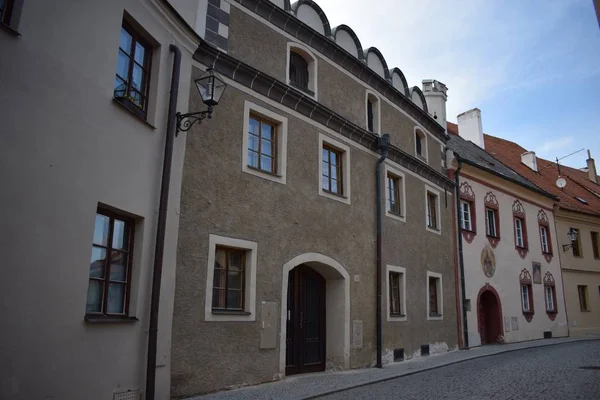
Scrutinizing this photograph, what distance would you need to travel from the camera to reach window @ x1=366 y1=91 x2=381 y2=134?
50.9 feet

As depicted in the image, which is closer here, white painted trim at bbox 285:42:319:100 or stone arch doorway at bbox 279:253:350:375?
stone arch doorway at bbox 279:253:350:375

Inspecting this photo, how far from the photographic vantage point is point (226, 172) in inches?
402

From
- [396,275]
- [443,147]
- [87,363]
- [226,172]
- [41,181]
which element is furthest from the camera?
[443,147]

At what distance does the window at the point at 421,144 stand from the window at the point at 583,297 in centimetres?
1463

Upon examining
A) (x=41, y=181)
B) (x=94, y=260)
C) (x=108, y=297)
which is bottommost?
(x=108, y=297)

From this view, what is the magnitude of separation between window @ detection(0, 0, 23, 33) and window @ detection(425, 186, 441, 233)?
14144 millimetres

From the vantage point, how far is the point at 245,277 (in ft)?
34.3

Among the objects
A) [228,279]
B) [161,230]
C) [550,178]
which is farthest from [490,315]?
[161,230]

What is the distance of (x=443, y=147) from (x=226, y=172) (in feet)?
40.0

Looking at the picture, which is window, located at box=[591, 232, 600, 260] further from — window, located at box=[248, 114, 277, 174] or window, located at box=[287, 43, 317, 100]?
window, located at box=[248, 114, 277, 174]

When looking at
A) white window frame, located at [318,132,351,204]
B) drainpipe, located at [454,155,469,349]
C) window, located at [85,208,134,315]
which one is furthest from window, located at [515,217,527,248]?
window, located at [85,208,134,315]

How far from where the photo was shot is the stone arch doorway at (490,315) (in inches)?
834

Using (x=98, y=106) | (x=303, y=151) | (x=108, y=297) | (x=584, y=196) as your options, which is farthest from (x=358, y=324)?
(x=584, y=196)

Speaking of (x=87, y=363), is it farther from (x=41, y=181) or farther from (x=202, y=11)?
(x=202, y=11)
